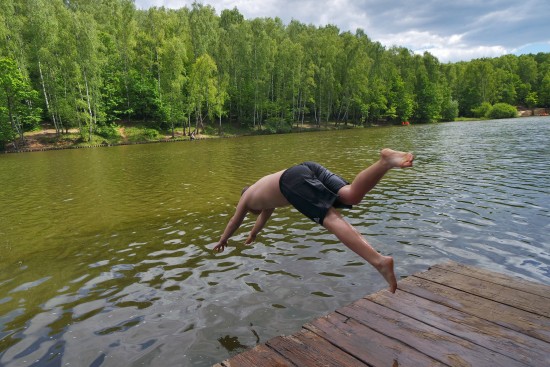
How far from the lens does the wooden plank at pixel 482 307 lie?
368cm

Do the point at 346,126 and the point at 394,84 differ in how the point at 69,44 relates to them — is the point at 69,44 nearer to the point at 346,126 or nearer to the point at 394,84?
the point at 346,126

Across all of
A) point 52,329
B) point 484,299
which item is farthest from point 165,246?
point 484,299

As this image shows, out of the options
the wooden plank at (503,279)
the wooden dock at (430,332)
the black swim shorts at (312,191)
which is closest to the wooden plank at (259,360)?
the wooden dock at (430,332)

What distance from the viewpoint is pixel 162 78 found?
2340 inches

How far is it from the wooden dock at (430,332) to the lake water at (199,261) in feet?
3.08

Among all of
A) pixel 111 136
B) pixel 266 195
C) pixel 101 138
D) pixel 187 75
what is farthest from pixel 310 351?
pixel 187 75

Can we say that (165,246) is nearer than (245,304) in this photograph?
No

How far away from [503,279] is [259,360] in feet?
12.8

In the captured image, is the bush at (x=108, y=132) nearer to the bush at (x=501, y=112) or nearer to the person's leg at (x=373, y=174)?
the person's leg at (x=373, y=174)

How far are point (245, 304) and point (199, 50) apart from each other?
66.0 metres

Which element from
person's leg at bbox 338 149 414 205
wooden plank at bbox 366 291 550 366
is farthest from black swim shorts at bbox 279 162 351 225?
wooden plank at bbox 366 291 550 366

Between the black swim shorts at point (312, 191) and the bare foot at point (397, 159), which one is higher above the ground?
the bare foot at point (397, 159)

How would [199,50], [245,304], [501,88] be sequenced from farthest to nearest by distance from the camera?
[501,88] < [199,50] < [245,304]

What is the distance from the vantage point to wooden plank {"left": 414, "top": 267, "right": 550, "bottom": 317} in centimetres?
413
